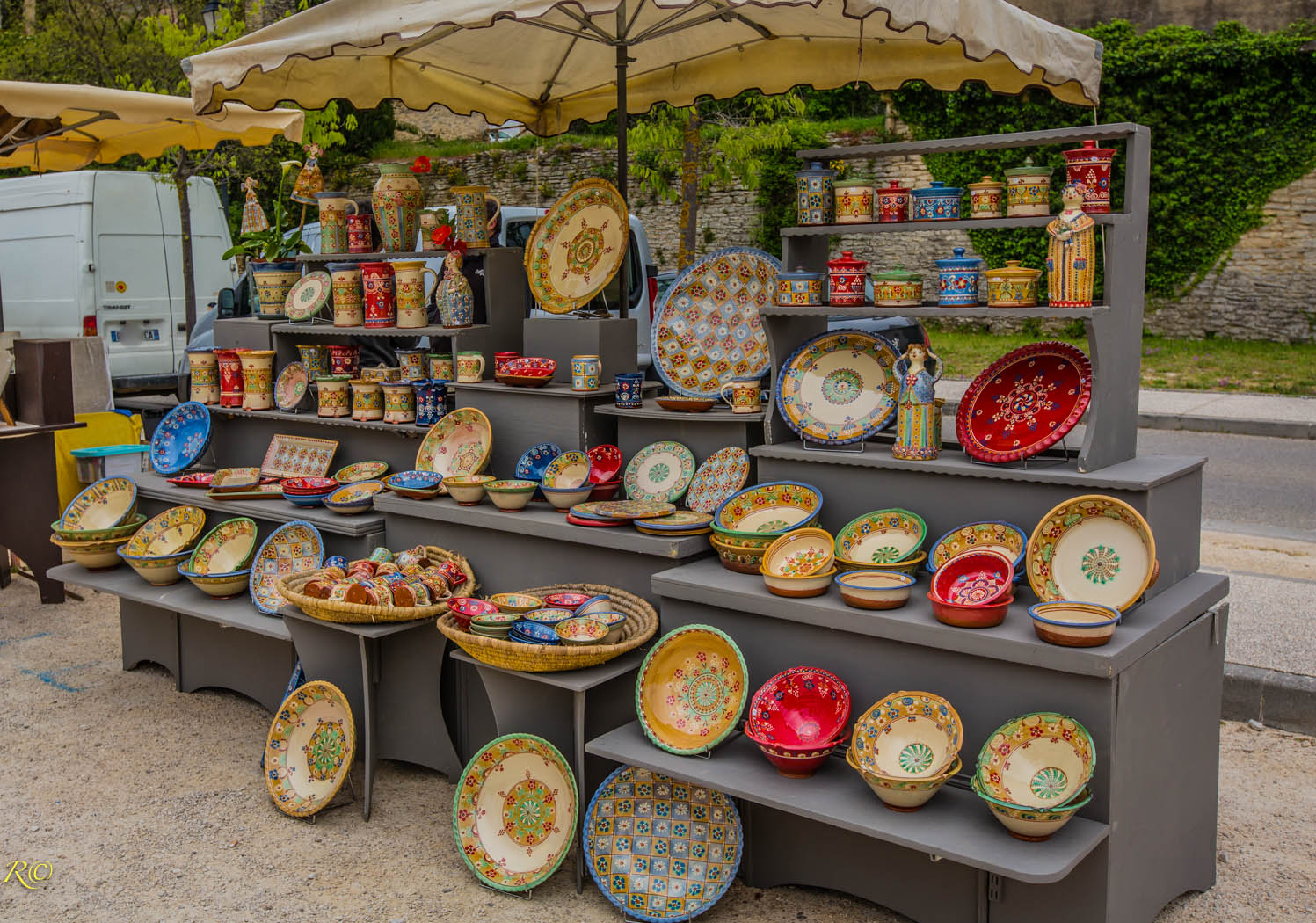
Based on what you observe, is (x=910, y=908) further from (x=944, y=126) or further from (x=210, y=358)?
(x=944, y=126)

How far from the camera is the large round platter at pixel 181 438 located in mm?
5047

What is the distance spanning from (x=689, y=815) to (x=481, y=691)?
977 mm

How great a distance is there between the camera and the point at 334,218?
482cm

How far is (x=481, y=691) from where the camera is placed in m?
3.72

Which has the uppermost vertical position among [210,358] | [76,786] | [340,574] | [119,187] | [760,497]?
[119,187]

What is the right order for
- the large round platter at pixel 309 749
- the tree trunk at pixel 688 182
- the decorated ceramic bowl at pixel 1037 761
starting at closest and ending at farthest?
the decorated ceramic bowl at pixel 1037 761, the large round platter at pixel 309 749, the tree trunk at pixel 688 182

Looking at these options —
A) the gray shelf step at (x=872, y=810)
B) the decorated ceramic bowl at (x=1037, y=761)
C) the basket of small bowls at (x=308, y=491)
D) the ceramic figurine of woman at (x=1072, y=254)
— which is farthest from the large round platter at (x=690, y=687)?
the basket of small bowls at (x=308, y=491)

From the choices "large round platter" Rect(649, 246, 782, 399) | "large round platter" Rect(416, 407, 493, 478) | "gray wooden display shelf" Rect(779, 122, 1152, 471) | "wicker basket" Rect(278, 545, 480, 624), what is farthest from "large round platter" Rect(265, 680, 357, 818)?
"gray wooden display shelf" Rect(779, 122, 1152, 471)

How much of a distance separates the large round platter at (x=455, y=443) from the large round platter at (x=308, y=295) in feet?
3.51

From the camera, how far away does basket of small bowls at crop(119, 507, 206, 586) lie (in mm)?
4367

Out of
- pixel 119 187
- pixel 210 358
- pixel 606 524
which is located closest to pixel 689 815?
pixel 606 524

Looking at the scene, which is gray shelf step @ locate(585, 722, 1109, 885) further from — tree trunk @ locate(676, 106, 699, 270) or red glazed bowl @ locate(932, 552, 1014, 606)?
tree trunk @ locate(676, 106, 699, 270)

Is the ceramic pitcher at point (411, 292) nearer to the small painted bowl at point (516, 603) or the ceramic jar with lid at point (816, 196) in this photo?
the small painted bowl at point (516, 603)

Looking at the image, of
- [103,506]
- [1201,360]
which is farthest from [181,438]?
[1201,360]
